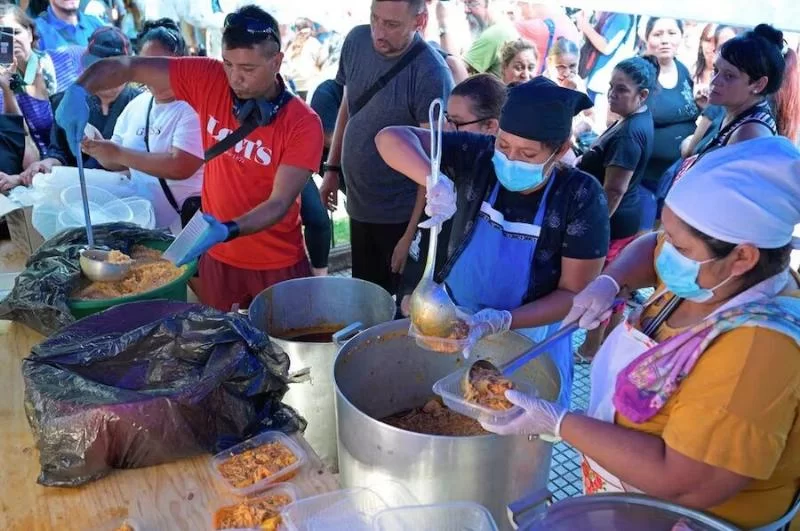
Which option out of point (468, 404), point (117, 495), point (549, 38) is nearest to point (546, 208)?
point (468, 404)

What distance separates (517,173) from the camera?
164cm

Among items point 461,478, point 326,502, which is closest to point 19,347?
point 326,502

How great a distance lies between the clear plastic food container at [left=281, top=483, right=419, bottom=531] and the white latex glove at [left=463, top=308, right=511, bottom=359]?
1.30ft

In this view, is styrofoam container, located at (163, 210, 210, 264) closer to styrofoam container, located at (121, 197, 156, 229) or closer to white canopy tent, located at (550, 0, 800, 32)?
styrofoam container, located at (121, 197, 156, 229)

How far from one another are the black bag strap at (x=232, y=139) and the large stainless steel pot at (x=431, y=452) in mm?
1000

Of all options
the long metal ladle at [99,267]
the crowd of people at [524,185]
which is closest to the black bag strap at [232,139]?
the crowd of people at [524,185]

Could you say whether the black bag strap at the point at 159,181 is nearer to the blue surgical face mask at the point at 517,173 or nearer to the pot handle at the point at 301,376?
the pot handle at the point at 301,376

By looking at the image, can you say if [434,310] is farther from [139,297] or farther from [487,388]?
[139,297]

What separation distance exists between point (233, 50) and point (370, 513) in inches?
61.5

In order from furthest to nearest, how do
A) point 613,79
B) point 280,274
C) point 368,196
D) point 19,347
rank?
point 613,79 → point 368,196 → point 280,274 → point 19,347

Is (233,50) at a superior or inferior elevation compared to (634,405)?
superior

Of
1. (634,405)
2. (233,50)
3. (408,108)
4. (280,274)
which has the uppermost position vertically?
(233,50)

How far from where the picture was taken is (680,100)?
3.96 metres

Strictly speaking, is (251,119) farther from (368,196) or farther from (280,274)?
(368,196)
